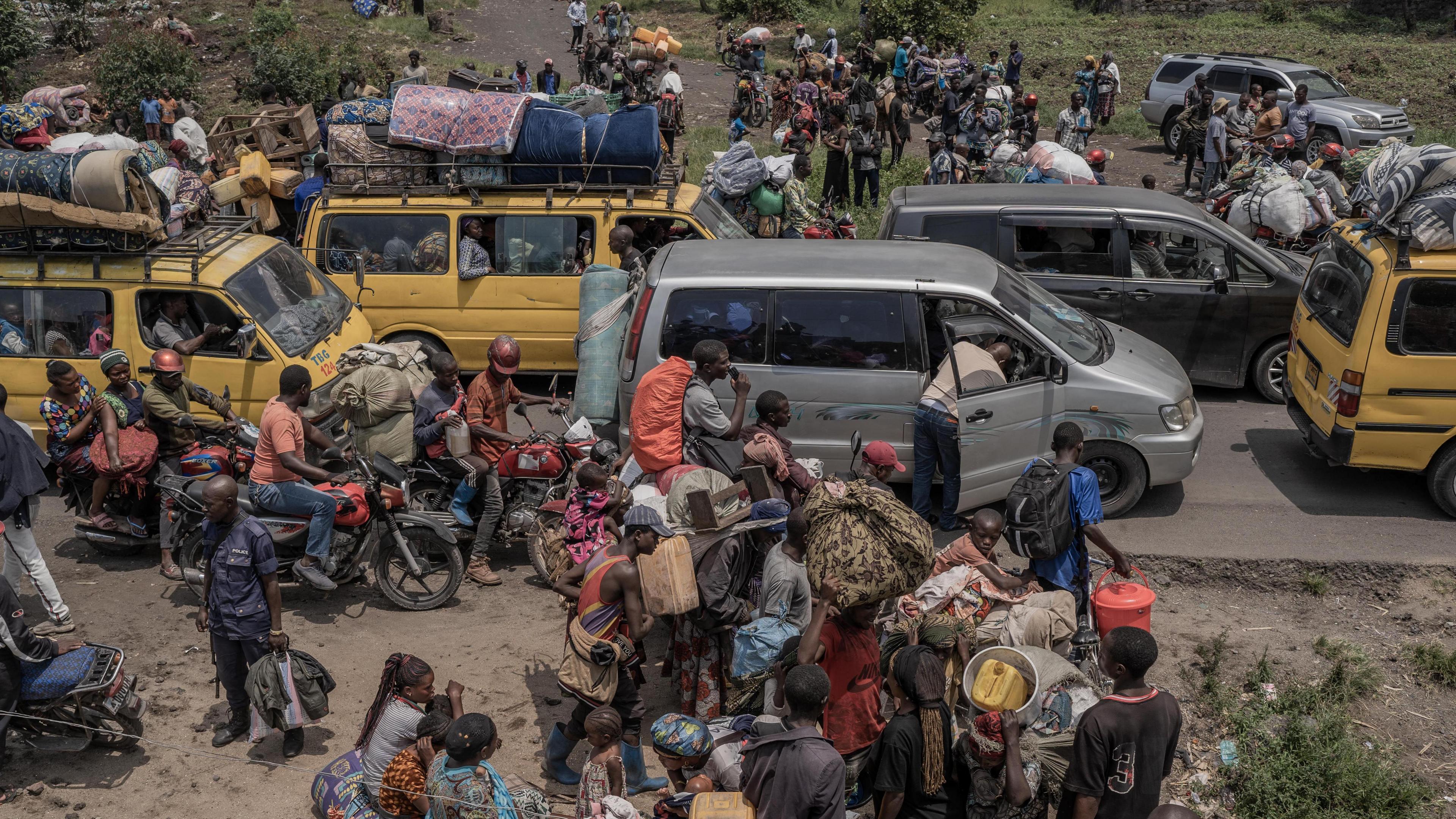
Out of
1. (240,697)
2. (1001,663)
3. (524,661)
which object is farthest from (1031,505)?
(240,697)

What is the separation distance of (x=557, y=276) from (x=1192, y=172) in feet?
44.8

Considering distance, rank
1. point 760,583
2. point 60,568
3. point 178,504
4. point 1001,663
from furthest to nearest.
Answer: point 60,568 → point 178,504 → point 760,583 → point 1001,663

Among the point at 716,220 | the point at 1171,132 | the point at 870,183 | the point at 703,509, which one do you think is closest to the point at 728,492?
the point at 703,509

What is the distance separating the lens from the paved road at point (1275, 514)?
7.98 metres

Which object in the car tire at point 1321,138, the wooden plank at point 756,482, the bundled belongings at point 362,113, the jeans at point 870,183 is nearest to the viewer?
the wooden plank at point 756,482

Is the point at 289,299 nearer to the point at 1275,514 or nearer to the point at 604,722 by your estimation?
the point at 604,722

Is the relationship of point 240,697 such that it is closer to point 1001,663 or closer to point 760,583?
point 760,583

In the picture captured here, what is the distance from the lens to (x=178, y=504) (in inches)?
287

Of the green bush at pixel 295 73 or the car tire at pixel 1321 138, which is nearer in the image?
the car tire at pixel 1321 138

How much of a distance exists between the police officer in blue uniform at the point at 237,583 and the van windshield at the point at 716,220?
523 centimetres

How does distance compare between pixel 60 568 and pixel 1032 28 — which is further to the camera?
pixel 1032 28

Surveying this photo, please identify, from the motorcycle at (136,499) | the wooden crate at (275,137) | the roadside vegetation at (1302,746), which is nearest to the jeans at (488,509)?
the motorcycle at (136,499)

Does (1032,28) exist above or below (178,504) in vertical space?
above

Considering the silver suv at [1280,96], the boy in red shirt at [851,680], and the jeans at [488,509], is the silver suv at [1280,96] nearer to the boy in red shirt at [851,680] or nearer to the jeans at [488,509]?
the jeans at [488,509]
